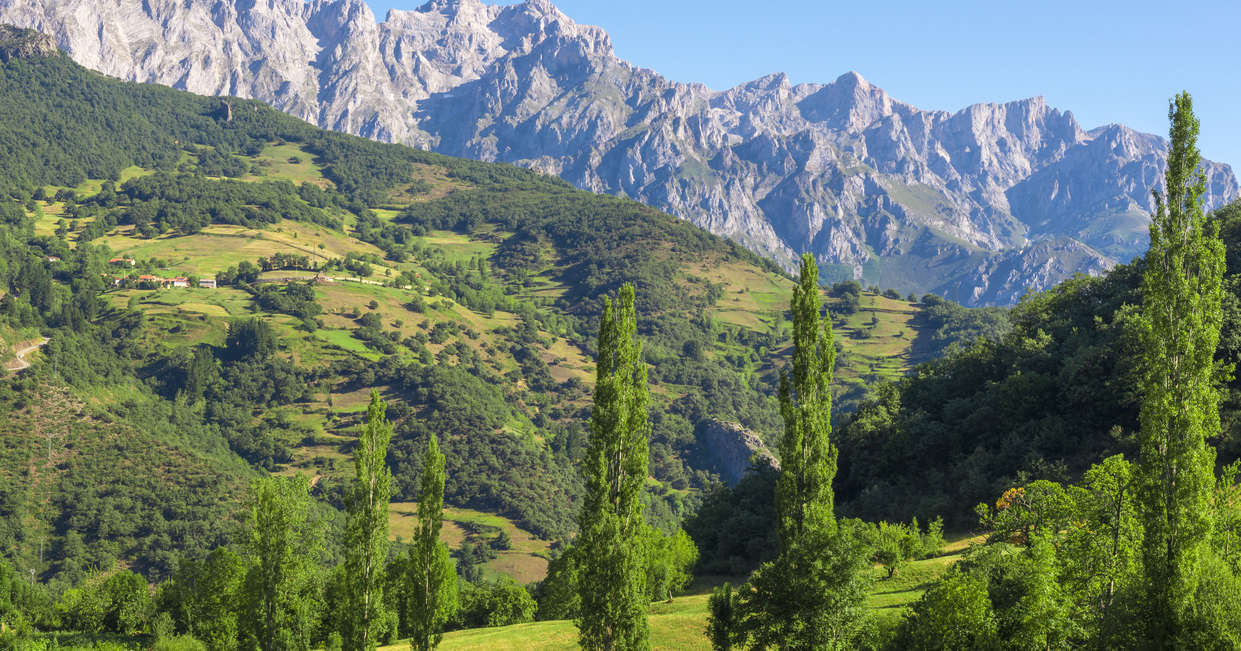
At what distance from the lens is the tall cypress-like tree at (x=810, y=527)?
37156 millimetres

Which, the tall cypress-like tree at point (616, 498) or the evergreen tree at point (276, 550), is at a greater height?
the tall cypress-like tree at point (616, 498)

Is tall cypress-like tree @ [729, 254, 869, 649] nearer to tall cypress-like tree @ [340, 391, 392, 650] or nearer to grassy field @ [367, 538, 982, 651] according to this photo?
grassy field @ [367, 538, 982, 651]

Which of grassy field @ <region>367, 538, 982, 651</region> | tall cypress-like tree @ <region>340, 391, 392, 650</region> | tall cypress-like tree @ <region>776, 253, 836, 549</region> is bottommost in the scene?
grassy field @ <region>367, 538, 982, 651</region>

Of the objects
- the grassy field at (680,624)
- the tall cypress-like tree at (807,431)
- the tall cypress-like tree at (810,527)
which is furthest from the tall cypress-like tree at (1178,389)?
the grassy field at (680,624)

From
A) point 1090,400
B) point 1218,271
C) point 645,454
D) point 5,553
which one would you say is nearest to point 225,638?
point 645,454

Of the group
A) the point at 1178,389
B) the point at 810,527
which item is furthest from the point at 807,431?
the point at 1178,389

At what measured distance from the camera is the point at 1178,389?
31.2 metres

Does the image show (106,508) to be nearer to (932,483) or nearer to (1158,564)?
(932,483)

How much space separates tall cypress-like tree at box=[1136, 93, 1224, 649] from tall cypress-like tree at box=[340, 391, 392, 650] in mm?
37037

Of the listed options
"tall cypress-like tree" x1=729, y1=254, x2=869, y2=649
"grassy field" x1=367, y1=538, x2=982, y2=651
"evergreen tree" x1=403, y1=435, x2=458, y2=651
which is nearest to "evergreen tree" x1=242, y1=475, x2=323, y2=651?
"grassy field" x1=367, y1=538, x2=982, y2=651

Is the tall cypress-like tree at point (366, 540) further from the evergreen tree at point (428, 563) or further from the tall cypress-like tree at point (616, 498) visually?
the tall cypress-like tree at point (616, 498)

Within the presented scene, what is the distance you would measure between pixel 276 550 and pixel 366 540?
1904 cm

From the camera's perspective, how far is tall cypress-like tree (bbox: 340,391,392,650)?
47.5m

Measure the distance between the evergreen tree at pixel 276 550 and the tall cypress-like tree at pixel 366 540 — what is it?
16.7 metres
